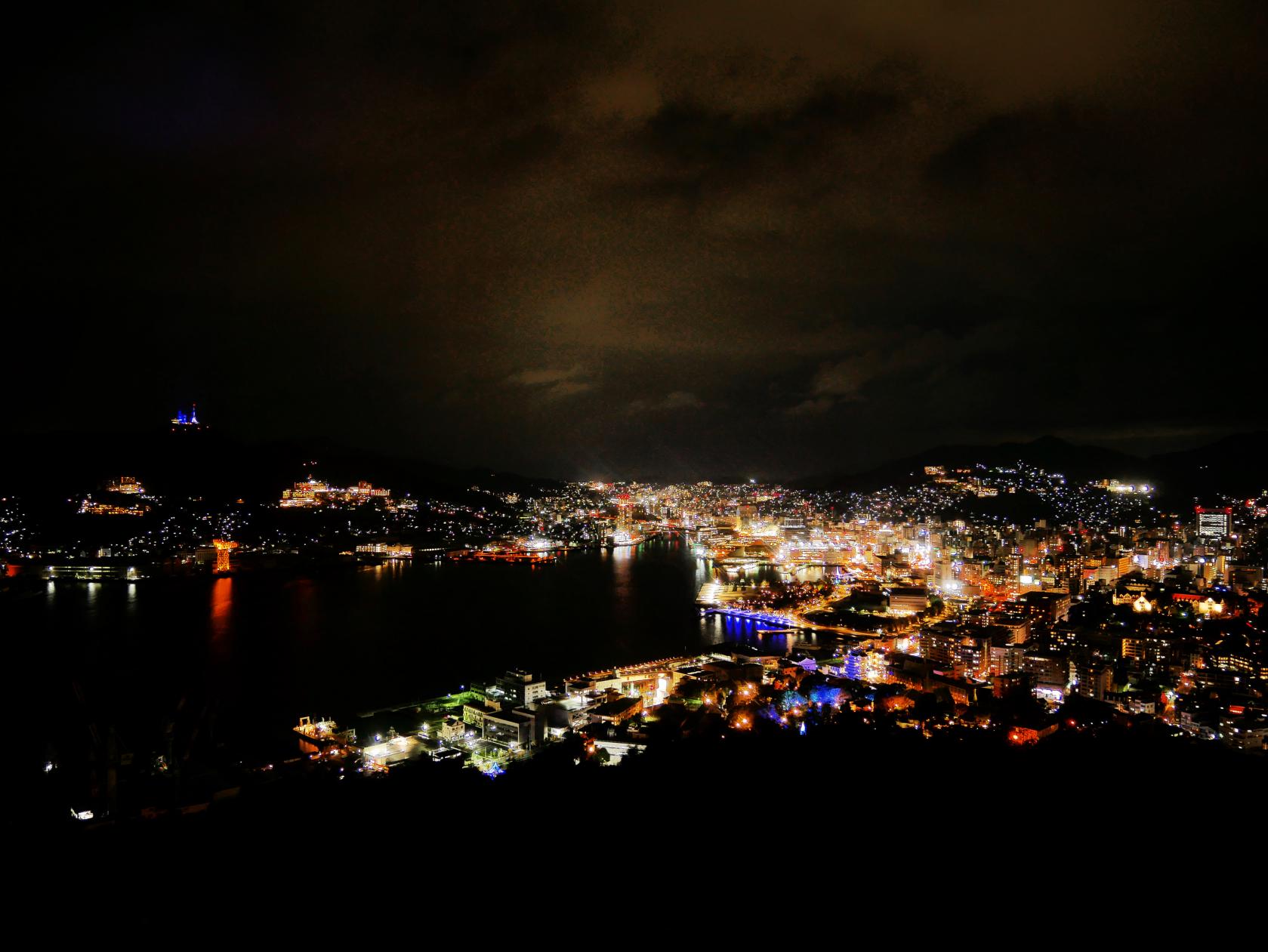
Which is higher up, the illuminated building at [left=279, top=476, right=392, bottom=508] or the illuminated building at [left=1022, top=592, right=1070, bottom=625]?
the illuminated building at [left=279, top=476, right=392, bottom=508]

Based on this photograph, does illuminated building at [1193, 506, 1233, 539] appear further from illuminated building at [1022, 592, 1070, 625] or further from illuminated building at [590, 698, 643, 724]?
illuminated building at [590, 698, 643, 724]

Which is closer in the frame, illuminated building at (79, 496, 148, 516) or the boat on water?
illuminated building at (79, 496, 148, 516)

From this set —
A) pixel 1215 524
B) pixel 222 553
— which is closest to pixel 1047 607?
pixel 1215 524

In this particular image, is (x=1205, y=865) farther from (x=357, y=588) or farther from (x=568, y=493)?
(x=568, y=493)

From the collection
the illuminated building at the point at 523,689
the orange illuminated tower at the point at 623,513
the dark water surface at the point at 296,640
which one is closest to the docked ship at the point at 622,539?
the orange illuminated tower at the point at 623,513

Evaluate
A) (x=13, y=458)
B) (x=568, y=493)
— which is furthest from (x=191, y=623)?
(x=568, y=493)

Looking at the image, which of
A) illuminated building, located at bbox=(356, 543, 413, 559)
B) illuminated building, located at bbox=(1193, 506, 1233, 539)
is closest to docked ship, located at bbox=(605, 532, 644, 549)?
illuminated building, located at bbox=(356, 543, 413, 559)

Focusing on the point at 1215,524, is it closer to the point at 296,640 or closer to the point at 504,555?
the point at 504,555
